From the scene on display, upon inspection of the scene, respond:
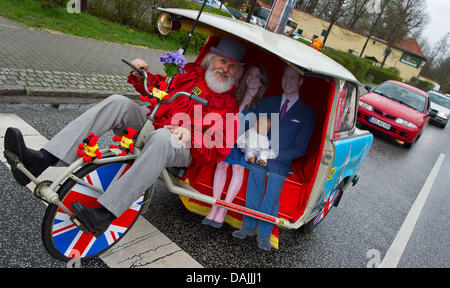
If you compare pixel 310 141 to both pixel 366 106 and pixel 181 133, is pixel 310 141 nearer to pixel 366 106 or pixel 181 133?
pixel 181 133

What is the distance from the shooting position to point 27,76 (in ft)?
16.3

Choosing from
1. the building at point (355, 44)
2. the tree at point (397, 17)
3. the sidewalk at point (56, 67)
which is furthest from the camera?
the building at point (355, 44)

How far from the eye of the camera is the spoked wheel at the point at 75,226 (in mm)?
2146

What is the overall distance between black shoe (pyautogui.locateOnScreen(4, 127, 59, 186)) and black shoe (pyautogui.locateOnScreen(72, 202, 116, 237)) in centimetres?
42

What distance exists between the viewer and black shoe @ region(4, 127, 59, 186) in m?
2.15

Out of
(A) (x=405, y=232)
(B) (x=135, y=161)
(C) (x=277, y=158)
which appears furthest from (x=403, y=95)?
(B) (x=135, y=161)

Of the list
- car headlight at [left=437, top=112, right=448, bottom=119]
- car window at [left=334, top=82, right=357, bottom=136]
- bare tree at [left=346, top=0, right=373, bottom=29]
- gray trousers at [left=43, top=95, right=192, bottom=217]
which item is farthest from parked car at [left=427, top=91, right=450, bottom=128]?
gray trousers at [left=43, top=95, right=192, bottom=217]

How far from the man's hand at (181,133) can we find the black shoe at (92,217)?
710 millimetres

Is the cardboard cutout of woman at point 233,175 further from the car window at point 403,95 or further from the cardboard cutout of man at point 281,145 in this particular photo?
the car window at point 403,95

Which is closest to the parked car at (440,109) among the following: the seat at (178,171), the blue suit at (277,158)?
the blue suit at (277,158)

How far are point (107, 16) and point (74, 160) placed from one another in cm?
1051

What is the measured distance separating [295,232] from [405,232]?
1787 millimetres

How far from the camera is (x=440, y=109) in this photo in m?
16.7
